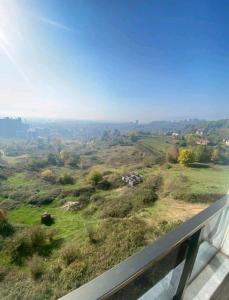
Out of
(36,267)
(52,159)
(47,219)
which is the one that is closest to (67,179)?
(52,159)

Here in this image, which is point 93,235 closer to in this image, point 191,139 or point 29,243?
point 29,243

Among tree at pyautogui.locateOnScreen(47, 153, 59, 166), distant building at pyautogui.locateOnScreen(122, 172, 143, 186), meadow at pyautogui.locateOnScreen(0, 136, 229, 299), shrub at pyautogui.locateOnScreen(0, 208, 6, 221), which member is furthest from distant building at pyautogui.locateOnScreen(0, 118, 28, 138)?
distant building at pyautogui.locateOnScreen(122, 172, 143, 186)

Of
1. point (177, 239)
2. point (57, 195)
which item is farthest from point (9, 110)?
point (177, 239)

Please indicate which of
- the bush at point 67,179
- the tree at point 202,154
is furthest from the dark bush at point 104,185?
the tree at point 202,154

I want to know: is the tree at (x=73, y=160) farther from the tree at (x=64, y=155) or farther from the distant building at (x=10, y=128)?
the distant building at (x=10, y=128)

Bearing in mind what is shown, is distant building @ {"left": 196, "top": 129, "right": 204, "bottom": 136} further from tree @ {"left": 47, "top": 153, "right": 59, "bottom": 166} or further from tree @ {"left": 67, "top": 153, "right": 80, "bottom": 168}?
tree @ {"left": 47, "top": 153, "right": 59, "bottom": 166}
